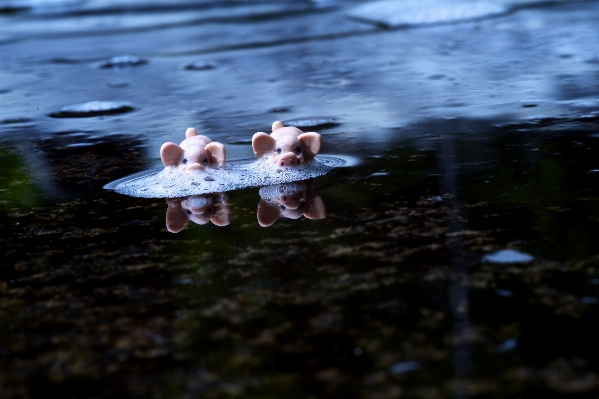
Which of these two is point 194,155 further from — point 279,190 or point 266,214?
point 266,214

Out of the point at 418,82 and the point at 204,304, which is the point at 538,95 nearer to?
the point at 418,82

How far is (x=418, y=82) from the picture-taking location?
12.3ft

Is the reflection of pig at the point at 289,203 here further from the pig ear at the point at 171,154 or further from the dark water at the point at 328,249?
the pig ear at the point at 171,154

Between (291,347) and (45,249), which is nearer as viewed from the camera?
(291,347)

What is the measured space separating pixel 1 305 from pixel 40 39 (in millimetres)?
5105

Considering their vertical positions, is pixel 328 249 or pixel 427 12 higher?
pixel 427 12

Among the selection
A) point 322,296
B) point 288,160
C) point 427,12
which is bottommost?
point 322,296

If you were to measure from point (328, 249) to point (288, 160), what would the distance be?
Result: 2.30 feet

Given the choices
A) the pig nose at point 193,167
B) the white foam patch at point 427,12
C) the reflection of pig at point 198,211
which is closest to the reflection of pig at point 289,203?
the reflection of pig at point 198,211

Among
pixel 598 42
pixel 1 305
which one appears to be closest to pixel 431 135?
pixel 1 305

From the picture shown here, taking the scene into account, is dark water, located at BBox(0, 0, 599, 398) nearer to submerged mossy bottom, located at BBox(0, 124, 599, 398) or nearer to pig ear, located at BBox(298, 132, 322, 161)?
submerged mossy bottom, located at BBox(0, 124, 599, 398)

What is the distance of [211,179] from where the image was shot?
231 cm

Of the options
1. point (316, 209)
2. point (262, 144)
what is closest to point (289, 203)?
point (316, 209)

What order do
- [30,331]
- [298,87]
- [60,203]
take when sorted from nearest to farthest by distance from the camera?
[30,331]
[60,203]
[298,87]
